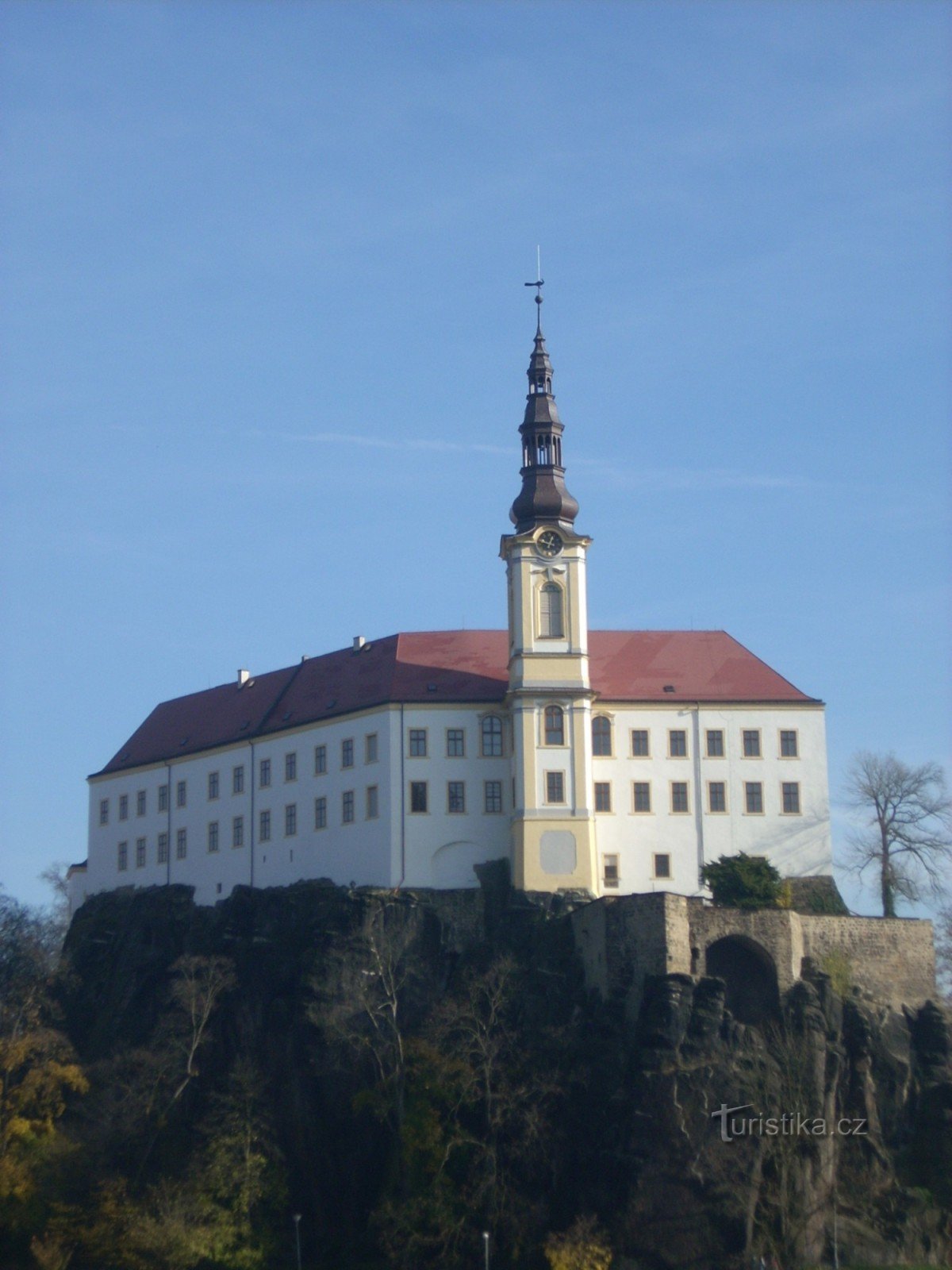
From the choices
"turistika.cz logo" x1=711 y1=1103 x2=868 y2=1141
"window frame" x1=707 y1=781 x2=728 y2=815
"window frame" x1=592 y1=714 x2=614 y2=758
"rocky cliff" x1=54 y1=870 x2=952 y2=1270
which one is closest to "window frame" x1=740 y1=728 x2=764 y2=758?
"window frame" x1=707 y1=781 x2=728 y2=815

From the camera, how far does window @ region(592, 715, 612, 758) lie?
8762 centimetres

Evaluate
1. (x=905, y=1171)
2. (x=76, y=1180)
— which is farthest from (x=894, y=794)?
(x=76, y=1180)

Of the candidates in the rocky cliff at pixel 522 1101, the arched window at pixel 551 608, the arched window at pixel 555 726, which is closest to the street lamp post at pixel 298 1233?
the rocky cliff at pixel 522 1101

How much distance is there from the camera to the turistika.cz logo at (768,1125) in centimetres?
7125

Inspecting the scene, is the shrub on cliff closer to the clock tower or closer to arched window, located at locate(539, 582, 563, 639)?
the clock tower

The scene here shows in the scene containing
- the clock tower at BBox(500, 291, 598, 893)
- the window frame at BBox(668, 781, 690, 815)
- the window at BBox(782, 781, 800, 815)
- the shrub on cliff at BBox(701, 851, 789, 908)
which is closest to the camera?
the shrub on cliff at BBox(701, 851, 789, 908)

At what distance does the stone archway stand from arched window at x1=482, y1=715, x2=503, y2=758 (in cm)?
1307

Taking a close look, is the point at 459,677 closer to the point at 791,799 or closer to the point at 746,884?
the point at 791,799

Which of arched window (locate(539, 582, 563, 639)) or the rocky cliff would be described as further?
arched window (locate(539, 582, 563, 639))

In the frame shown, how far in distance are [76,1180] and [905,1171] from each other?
1072 inches

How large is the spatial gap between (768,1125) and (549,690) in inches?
805

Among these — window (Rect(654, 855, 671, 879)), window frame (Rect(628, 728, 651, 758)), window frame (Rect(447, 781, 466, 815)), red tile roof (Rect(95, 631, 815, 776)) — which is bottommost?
window (Rect(654, 855, 671, 879))

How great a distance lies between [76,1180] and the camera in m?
75.5

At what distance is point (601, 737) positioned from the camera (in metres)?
87.9
